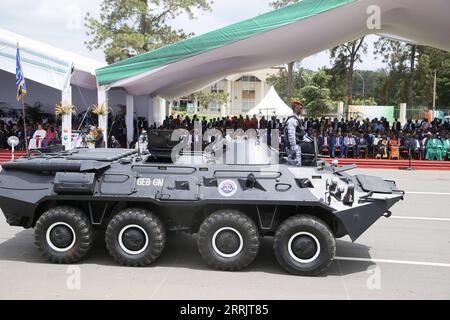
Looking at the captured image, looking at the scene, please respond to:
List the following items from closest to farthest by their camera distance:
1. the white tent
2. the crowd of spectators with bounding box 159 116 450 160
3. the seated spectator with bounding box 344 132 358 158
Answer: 1. the crowd of spectators with bounding box 159 116 450 160
2. the seated spectator with bounding box 344 132 358 158
3. the white tent

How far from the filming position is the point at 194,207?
6367 millimetres

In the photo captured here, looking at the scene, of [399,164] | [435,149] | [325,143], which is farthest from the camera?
[325,143]

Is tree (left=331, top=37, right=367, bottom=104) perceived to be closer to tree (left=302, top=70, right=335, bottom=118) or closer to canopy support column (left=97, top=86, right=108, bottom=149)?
tree (left=302, top=70, right=335, bottom=118)

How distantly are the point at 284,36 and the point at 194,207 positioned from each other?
1067 centimetres

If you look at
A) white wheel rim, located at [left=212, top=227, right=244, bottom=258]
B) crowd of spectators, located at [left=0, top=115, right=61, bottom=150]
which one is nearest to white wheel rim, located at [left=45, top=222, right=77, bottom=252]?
white wheel rim, located at [left=212, top=227, right=244, bottom=258]

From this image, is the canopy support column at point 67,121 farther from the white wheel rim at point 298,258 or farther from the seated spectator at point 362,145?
the white wheel rim at point 298,258

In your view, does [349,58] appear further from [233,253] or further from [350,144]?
[233,253]

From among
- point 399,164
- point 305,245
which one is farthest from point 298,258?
point 399,164

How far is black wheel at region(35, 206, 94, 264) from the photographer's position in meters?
6.43

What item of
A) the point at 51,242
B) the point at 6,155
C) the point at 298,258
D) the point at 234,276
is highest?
the point at 6,155

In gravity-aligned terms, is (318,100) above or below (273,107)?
above

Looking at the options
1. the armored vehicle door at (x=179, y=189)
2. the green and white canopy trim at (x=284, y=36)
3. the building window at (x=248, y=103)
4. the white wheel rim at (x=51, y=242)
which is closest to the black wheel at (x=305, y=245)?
the armored vehicle door at (x=179, y=189)

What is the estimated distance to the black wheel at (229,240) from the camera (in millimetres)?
6141

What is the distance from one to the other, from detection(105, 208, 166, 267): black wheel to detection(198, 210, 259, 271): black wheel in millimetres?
552
